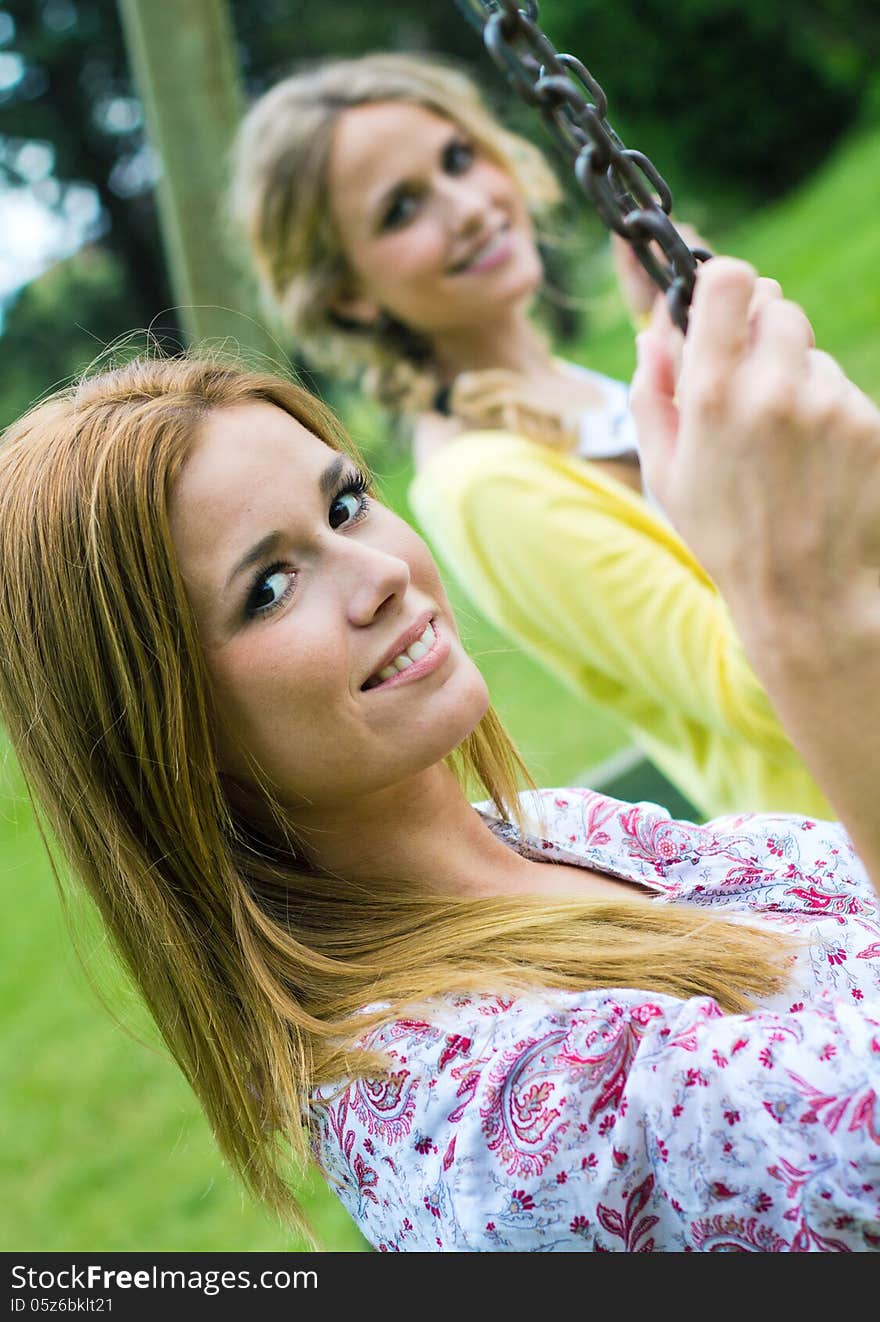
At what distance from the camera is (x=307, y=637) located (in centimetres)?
141

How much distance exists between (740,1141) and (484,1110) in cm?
22

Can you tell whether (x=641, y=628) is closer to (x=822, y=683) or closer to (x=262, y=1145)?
(x=262, y=1145)

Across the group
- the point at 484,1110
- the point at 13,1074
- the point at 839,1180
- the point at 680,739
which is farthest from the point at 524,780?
the point at 13,1074

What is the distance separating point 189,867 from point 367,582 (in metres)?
0.37

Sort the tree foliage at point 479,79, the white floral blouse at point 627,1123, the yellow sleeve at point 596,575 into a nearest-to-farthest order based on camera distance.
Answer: the white floral blouse at point 627,1123 < the yellow sleeve at point 596,575 < the tree foliage at point 479,79

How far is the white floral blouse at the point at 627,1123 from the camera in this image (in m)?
1.13

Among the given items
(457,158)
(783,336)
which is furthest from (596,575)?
(783,336)

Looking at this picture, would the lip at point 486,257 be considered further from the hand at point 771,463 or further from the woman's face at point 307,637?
the hand at point 771,463

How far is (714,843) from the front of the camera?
66.5 inches

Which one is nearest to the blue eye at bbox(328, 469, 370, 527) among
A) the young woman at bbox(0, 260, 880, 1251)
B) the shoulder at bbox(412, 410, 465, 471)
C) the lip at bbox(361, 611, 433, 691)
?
the young woman at bbox(0, 260, 880, 1251)

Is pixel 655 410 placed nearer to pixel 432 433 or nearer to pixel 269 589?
pixel 269 589

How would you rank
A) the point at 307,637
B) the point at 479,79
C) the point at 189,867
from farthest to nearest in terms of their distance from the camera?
the point at 479,79 → the point at 189,867 → the point at 307,637

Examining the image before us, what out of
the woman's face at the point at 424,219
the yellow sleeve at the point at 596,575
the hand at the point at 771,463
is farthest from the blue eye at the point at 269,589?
the woman's face at the point at 424,219

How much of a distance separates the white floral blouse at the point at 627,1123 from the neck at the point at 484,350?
1.73m
